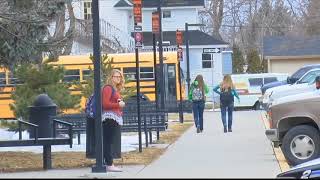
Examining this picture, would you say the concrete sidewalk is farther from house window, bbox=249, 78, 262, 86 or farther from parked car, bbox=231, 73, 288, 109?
house window, bbox=249, 78, 262, 86

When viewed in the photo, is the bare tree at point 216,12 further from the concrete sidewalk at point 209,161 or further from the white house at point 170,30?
the concrete sidewalk at point 209,161

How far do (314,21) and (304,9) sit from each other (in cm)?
1041

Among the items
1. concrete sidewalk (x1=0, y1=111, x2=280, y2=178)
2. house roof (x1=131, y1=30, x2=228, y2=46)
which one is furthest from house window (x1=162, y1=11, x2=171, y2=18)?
concrete sidewalk (x1=0, y1=111, x2=280, y2=178)

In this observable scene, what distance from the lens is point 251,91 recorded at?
40.8m

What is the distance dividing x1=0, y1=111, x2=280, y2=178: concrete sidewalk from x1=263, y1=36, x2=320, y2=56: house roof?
98.9 feet

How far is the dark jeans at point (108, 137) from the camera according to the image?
536 inches

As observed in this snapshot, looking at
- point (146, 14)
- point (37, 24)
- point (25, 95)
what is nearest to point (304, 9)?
point (146, 14)

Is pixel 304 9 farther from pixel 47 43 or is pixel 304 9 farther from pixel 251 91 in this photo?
pixel 47 43

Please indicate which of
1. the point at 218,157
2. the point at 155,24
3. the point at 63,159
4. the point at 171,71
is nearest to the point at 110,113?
the point at 63,159

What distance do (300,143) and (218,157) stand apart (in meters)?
2.25

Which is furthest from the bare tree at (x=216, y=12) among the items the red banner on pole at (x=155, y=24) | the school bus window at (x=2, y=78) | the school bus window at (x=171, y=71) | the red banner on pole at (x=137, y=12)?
the red banner on pole at (x=137, y=12)

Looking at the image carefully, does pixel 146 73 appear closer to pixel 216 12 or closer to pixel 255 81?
pixel 255 81

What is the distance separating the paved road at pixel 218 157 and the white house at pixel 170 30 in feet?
91.2

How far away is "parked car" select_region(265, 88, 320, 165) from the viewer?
14.2 meters
